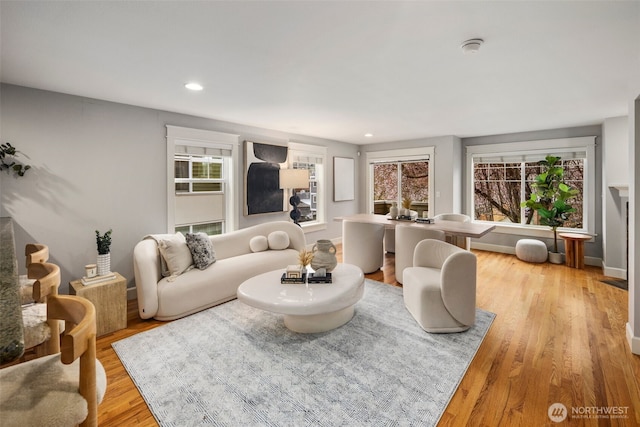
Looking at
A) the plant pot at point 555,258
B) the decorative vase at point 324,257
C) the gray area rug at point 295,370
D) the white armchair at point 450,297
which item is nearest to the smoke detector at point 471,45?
the white armchair at point 450,297

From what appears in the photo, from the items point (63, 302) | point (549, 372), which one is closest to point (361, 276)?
point (549, 372)

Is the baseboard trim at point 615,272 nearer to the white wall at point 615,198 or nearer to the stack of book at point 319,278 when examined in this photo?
the white wall at point 615,198

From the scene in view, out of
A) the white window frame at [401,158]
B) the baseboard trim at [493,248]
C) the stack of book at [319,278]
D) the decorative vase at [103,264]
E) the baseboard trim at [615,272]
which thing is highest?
the white window frame at [401,158]

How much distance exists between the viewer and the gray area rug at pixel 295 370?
5.56ft

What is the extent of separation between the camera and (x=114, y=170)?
10.9 feet

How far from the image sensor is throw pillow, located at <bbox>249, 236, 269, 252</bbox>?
406 centimetres

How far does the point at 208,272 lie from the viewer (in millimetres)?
3215

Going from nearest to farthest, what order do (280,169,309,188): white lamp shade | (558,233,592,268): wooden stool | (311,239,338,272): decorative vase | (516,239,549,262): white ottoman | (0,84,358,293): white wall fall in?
(0,84,358,293): white wall, (311,239,338,272): decorative vase, (280,169,309,188): white lamp shade, (558,233,592,268): wooden stool, (516,239,549,262): white ottoman

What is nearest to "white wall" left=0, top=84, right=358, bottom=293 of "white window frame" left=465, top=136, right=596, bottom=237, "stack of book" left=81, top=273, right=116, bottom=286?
"stack of book" left=81, top=273, right=116, bottom=286

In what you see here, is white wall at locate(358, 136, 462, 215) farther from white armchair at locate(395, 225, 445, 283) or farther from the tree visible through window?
white armchair at locate(395, 225, 445, 283)

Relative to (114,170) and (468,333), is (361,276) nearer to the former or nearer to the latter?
(468,333)

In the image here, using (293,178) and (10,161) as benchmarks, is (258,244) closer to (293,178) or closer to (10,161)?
(293,178)

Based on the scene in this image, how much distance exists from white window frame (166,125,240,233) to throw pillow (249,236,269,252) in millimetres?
589

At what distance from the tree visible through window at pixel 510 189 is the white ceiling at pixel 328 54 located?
1833 mm
